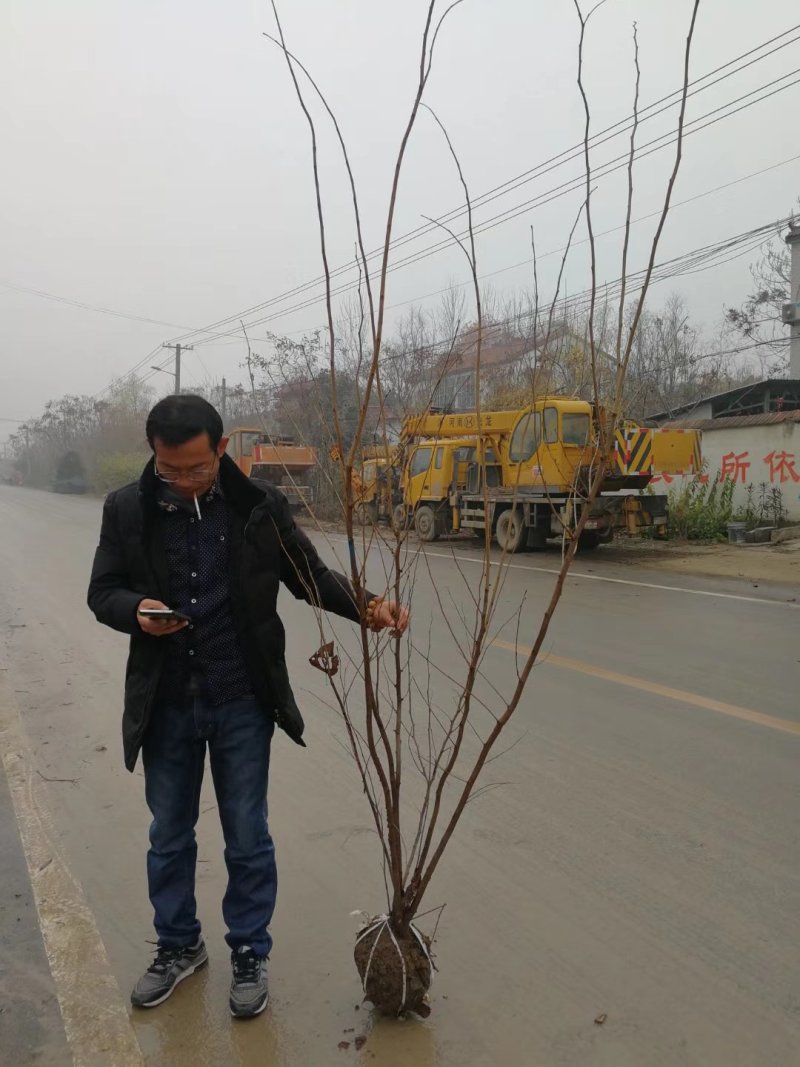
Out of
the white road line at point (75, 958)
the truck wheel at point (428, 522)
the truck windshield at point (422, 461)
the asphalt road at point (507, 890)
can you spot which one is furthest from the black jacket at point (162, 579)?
the truck windshield at point (422, 461)

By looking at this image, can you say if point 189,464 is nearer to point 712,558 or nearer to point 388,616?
point 388,616

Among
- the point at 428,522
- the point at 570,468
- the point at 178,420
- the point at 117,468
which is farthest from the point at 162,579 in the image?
the point at 117,468

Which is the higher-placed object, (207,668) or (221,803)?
(207,668)

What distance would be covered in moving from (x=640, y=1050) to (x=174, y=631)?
5.43ft

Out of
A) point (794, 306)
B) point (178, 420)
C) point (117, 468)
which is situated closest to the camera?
point (178, 420)

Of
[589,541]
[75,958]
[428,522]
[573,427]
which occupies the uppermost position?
[573,427]

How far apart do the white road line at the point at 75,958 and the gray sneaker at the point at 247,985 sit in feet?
0.90

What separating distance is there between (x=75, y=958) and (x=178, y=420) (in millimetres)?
1744

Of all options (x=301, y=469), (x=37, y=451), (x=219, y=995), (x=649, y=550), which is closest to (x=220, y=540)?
(x=219, y=995)

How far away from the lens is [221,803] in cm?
254

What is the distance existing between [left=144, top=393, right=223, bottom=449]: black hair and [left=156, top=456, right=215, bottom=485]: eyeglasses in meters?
0.09

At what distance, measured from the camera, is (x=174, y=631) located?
240 cm

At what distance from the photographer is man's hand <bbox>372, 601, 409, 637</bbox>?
2398mm

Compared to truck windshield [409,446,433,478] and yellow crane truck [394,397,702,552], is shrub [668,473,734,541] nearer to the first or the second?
yellow crane truck [394,397,702,552]
